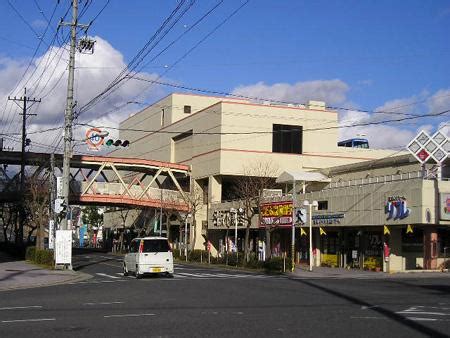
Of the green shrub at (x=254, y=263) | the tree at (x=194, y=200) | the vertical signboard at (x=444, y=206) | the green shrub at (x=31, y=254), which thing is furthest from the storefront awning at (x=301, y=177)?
the green shrub at (x=31, y=254)

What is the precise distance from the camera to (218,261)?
1991 inches

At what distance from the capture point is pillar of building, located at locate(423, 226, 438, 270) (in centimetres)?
3662

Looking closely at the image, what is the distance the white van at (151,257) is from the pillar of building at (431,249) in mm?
15996

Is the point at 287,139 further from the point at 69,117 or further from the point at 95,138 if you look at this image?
the point at 69,117

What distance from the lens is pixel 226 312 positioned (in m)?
14.4

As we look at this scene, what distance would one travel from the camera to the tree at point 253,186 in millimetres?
47756

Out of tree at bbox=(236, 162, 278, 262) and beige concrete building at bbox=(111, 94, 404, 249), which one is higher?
beige concrete building at bbox=(111, 94, 404, 249)

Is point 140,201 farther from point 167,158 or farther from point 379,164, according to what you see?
point 379,164

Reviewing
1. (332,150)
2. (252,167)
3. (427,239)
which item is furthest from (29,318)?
(332,150)

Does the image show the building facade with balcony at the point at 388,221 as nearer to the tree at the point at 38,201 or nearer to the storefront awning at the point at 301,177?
the storefront awning at the point at 301,177

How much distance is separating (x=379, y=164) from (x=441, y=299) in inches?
1257

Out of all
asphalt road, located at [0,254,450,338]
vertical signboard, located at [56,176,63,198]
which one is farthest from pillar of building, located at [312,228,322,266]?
asphalt road, located at [0,254,450,338]

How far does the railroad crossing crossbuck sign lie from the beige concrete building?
2216cm

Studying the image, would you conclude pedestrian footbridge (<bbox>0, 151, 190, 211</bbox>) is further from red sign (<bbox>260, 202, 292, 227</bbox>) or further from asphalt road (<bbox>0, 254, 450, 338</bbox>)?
asphalt road (<bbox>0, 254, 450, 338</bbox>)
